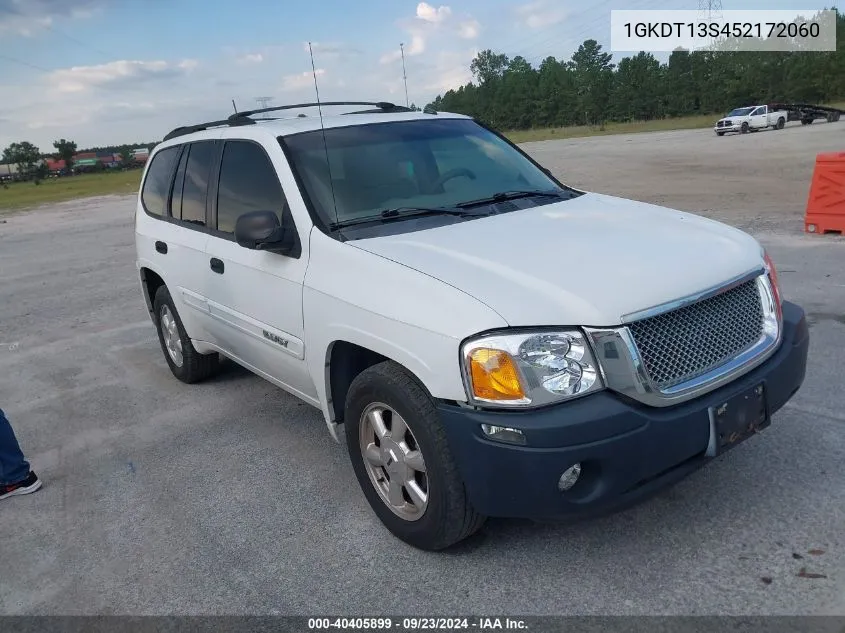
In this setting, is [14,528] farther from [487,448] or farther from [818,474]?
[818,474]

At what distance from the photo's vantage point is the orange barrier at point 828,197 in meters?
8.94

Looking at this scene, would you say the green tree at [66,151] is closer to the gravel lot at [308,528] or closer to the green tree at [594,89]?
the green tree at [594,89]

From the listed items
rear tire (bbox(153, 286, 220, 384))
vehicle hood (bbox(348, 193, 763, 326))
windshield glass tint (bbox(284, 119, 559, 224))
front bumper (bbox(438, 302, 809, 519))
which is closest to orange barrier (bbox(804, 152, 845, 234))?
windshield glass tint (bbox(284, 119, 559, 224))

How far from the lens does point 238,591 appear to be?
3.02 m

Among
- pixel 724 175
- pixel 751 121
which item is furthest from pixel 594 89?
pixel 724 175

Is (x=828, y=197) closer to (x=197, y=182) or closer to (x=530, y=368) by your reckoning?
(x=197, y=182)

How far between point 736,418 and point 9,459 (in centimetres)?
377

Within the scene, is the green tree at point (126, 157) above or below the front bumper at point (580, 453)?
above

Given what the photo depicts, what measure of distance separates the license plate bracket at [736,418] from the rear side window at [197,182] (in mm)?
3310

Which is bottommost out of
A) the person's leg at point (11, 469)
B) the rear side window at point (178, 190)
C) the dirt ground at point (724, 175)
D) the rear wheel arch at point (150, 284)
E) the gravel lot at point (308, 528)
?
the dirt ground at point (724, 175)

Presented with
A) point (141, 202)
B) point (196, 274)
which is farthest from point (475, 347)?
point (141, 202)

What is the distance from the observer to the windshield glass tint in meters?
3.73

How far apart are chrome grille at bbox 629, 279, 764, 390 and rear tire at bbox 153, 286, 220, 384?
3740 mm

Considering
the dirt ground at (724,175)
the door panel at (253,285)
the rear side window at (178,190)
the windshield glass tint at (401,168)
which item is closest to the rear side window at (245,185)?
the door panel at (253,285)
